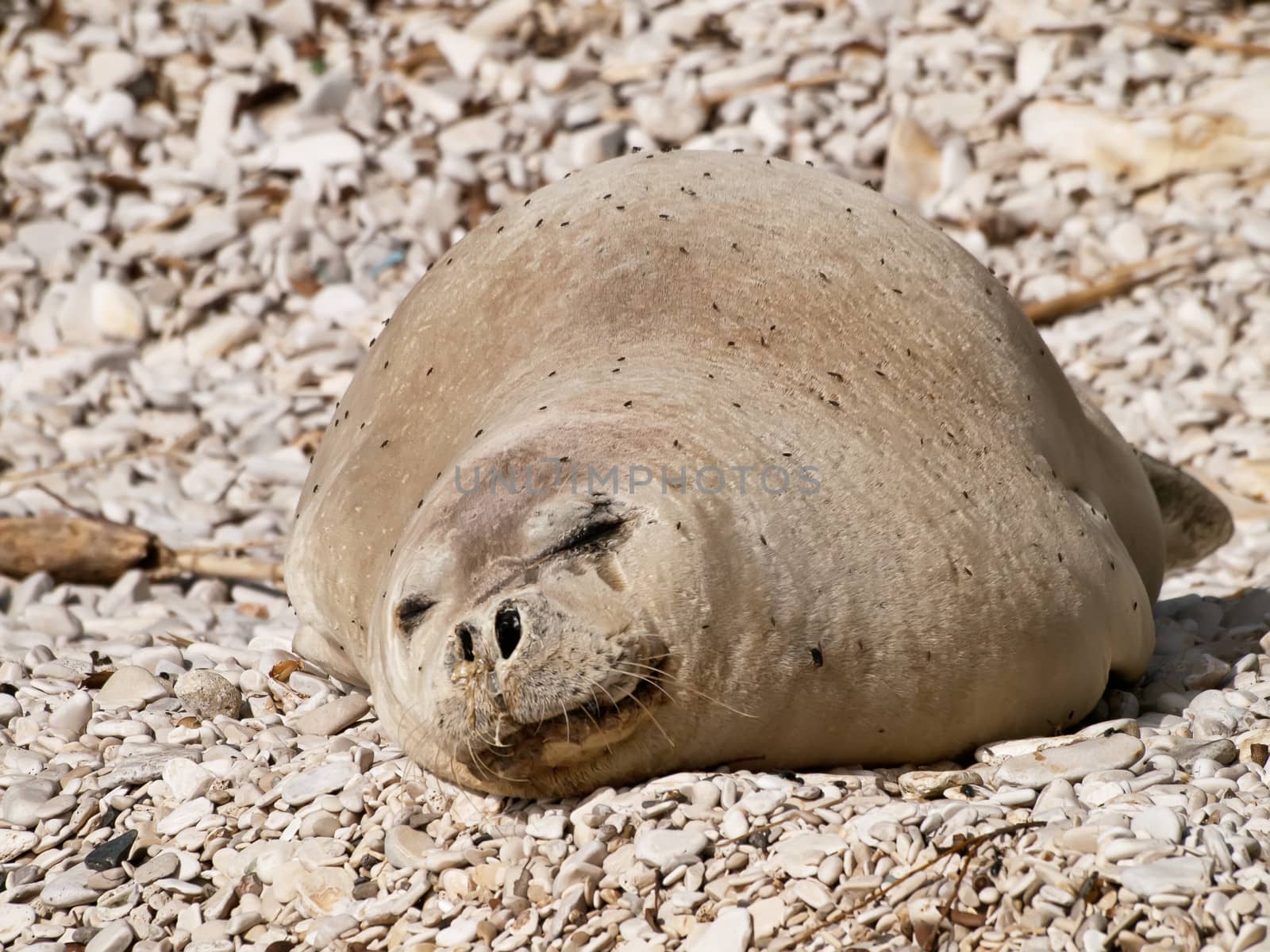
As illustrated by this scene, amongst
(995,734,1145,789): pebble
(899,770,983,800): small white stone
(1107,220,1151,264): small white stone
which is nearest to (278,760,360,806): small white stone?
(899,770,983,800): small white stone

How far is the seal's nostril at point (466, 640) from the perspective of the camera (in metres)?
3.09

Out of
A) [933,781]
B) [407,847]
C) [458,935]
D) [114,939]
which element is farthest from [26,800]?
[933,781]

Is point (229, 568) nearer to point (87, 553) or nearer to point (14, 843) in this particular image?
point (87, 553)

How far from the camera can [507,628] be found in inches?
120

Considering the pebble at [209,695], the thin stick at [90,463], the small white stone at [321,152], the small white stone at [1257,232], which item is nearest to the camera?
the pebble at [209,695]

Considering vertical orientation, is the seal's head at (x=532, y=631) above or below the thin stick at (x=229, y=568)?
above

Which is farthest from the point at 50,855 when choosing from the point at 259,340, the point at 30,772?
the point at 259,340

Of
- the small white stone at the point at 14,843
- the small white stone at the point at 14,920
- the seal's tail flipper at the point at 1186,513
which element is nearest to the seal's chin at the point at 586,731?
the small white stone at the point at 14,920

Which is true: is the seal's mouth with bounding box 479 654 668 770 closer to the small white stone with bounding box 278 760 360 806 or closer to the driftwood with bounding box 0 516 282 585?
the small white stone with bounding box 278 760 360 806

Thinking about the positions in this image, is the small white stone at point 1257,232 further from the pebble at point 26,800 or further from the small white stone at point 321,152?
the pebble at point 26,800

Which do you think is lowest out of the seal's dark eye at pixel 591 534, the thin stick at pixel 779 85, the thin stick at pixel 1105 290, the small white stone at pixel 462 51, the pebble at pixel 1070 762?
the thin stick at pixel 1105 290

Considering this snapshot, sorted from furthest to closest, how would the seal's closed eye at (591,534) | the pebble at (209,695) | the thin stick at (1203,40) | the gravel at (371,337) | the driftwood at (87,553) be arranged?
the thin stick at (1203,40), the driftwood at (87,553), the pebble at (209,695), the seal's closed eye at (591,534), the gravel at (371,337)

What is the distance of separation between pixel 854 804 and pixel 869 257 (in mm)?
1536

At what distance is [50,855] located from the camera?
3.58m
